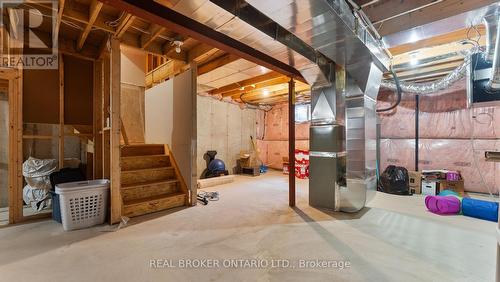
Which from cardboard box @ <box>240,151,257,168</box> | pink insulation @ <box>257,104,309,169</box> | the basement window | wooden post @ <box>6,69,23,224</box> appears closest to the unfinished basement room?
wooden post @ <box>6,69,23,224</box>

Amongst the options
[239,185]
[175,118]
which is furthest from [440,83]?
[175,118]

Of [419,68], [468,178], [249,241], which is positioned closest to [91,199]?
[249,241]

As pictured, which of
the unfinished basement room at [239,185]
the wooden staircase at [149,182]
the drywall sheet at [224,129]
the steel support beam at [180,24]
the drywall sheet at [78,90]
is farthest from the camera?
the drywall sheet at [224,129]

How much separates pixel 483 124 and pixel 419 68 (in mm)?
1772

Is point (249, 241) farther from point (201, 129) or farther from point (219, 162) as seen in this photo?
point (201, 129)

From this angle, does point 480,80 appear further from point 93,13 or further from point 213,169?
point 213,169

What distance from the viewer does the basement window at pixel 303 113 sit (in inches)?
279

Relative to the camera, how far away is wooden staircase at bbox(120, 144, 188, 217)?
3.24 m

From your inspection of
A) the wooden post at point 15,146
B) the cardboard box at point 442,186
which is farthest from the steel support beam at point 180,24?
the cardboard box at point 442,186

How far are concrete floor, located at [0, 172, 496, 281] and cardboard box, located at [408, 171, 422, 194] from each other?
4.86ft

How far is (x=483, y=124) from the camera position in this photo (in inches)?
174

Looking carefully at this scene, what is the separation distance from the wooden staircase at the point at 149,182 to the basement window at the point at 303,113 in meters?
4.54

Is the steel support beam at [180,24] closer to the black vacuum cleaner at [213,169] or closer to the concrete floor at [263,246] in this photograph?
the concrete floor at [263,246]

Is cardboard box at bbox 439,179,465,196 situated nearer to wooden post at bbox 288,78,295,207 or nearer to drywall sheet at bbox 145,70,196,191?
wooden post at bbox 288,78,295,207
